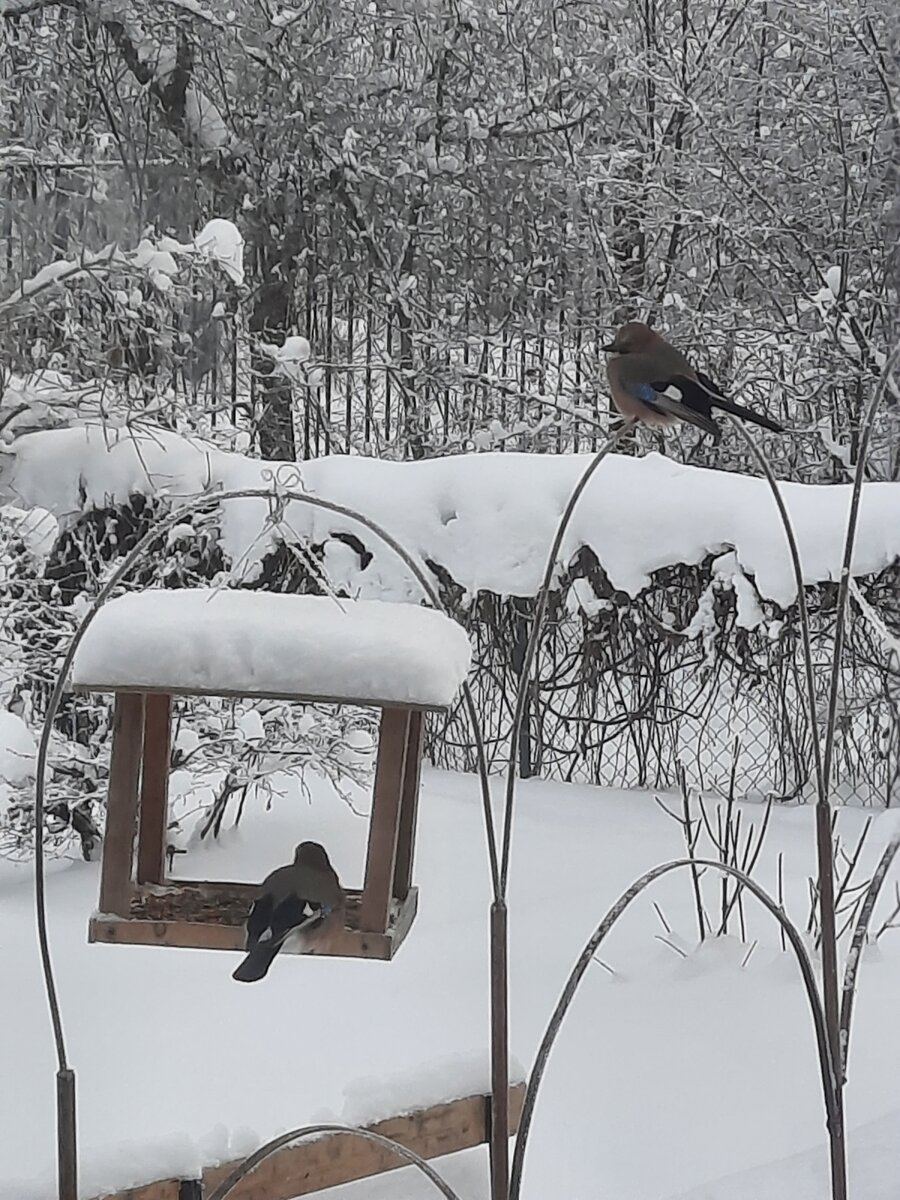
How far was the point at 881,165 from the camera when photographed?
2363mm

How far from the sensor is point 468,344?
2602mm

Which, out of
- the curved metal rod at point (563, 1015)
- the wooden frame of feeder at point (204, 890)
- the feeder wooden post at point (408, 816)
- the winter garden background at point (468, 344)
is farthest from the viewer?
the winter garden background at point (468, 344)

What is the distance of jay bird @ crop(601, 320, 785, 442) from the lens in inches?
31.6

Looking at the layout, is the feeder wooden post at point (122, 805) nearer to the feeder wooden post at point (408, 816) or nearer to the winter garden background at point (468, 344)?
the feeder wooden post at point (408, 816)

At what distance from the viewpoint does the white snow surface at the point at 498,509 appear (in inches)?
78.5

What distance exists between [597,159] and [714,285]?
33cm

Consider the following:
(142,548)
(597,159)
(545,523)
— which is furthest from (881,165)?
(142,548)

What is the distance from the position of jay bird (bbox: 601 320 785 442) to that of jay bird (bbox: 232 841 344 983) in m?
0.37

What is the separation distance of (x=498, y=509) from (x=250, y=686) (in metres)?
1.29

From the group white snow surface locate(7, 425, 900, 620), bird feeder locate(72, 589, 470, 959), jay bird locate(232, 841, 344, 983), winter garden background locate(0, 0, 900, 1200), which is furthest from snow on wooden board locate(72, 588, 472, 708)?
white snow surface locate(7, 425, 900, 620)

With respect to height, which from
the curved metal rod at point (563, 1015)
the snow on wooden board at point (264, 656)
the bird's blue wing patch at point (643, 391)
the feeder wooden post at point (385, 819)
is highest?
the bird's blue wing patch at point (643, 391)

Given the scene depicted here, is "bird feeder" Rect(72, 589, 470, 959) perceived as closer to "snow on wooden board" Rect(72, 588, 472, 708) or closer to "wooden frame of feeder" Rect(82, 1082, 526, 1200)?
"snow on wooden board" Rect(72, 588, 472, 708)

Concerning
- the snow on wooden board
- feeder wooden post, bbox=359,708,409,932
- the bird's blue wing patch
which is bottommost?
feeder wooden post, bbox=359,708,409,932

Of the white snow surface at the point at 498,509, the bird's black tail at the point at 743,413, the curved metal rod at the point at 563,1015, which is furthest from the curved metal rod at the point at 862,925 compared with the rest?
the white snow surface at the point at 498,509
